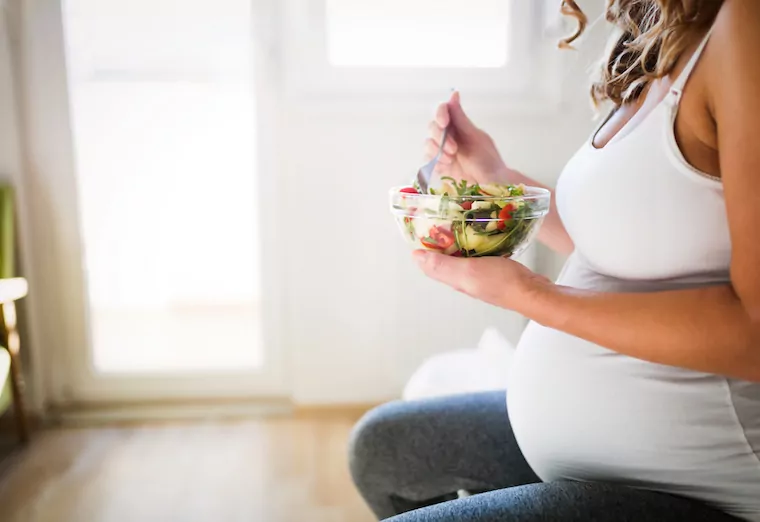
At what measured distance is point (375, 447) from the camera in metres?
0.85

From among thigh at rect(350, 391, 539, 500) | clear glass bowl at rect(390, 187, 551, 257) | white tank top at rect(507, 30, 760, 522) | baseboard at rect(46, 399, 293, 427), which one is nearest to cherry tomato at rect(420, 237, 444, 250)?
clear glass bowl at rect(390, 187, 551, 257)

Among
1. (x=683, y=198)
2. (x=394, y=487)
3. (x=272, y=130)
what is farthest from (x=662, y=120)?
(x=272, y=130)

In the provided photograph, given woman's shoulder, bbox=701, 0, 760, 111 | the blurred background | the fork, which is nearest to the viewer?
woman's shoulder, bbox=701, 0, 760, 111

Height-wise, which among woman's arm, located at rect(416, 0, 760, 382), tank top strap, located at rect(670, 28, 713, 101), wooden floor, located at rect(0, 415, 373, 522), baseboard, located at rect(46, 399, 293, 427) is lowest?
wooden floor, located at rect(0, 415, 373, 522)

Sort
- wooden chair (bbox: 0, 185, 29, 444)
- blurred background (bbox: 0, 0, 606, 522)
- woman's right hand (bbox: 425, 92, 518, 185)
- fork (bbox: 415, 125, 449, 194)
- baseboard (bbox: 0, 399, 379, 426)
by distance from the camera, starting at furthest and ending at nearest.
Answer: baseboard (bbox: 0, 399, 379, 426), blurred background (bbox: 0, 0, 606, 522), wooden chair (bbox: 0, 185, 29, 444), woman's right hand (bbox: 425, 92, 518, 185), fork (bbox: 415, 125, 449, 194)

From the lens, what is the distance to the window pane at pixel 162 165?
1.80 m

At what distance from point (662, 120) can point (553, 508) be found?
0.37 m

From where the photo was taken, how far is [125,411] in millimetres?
1989

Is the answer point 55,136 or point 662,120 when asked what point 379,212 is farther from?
point 662,120

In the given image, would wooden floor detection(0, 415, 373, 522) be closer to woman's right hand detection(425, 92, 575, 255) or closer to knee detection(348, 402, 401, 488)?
knee detection(348, 402, 401, 488)

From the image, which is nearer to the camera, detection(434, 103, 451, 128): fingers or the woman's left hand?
the woman's left hand

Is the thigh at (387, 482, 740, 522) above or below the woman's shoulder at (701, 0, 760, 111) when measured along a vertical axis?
below

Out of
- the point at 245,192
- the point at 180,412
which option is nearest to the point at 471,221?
the point at 245,192

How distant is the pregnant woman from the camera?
20.3 inches
